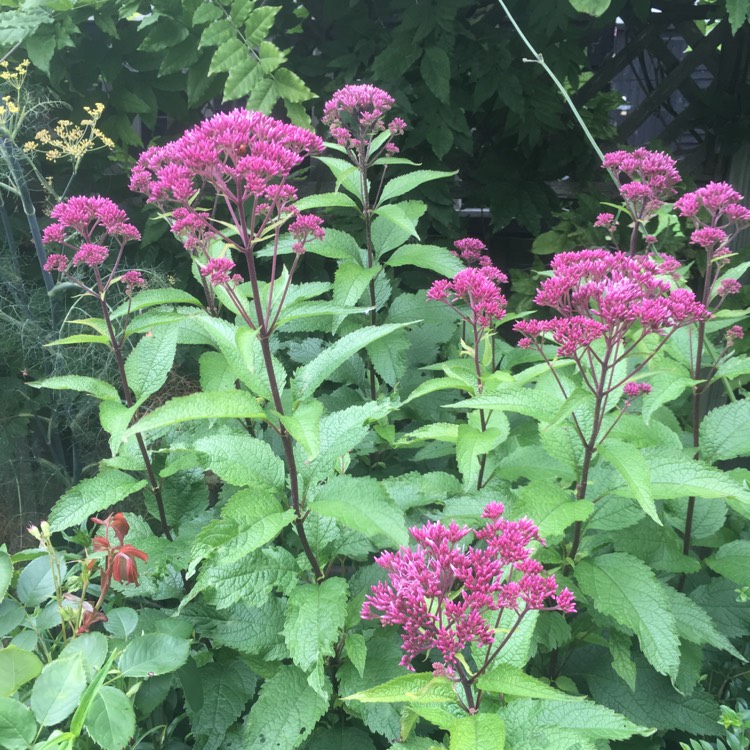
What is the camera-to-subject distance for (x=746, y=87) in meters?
3.01

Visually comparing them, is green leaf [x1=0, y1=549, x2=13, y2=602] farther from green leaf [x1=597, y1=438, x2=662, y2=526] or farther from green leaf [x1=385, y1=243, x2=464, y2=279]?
green leaf [x1=385, y1=243, x2=464, y2=279]

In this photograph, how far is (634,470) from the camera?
1106mm

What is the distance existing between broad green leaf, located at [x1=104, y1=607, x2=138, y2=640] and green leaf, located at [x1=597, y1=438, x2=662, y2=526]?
86cm

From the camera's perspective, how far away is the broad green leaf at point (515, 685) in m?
0.89

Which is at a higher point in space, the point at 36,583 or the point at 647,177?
the point at 647,177

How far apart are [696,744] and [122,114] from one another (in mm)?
2684

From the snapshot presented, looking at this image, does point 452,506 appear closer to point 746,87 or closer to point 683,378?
point 683,378

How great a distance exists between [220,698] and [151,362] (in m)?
0.66

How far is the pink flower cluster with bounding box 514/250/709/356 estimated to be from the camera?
1136 mm

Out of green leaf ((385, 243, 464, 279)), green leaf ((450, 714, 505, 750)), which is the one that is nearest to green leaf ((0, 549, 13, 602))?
green leaf ((450, 714, 505, 750))

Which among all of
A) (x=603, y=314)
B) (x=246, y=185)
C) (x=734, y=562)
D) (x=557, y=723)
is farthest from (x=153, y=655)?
(x=734, y=562)

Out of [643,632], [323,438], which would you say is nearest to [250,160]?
[323,438]

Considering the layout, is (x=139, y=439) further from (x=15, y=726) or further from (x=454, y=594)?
(x=454, y=594)

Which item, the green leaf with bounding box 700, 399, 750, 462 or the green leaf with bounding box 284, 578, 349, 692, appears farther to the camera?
the green leaf with bounding box 700, 399, 750, 462
